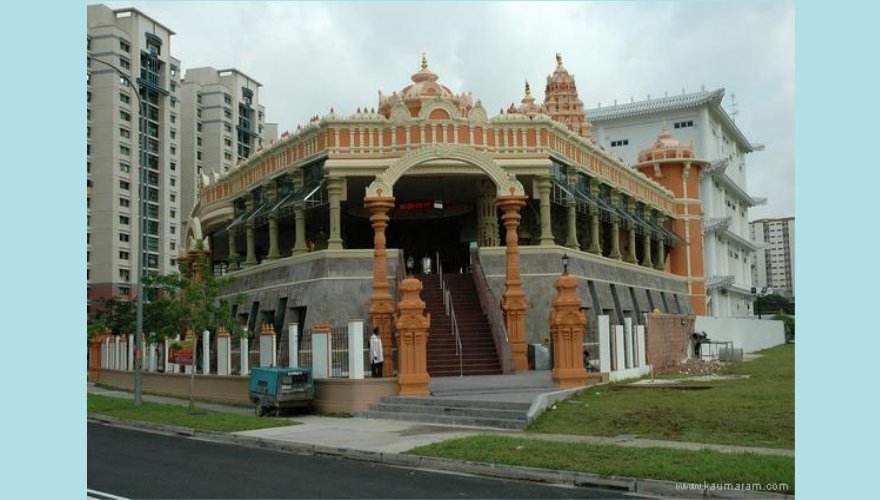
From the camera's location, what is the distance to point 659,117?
2511 inches

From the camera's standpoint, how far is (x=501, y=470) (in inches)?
500

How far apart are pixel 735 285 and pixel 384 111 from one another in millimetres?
37084

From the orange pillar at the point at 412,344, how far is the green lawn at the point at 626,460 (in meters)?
5.72

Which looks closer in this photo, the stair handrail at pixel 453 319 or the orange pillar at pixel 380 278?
the stair handrail at pixel 453 319

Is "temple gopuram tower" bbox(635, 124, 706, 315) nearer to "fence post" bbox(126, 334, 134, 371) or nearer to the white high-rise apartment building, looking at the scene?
the white high-rise apartment building

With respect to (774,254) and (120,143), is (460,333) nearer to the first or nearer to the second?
(120,143)

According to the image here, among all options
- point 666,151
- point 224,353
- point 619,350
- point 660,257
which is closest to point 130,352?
point 224,353

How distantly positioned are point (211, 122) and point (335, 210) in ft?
250

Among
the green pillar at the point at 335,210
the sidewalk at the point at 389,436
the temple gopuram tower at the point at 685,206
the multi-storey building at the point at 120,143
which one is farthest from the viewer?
the multi-storey building at the point at 120,143

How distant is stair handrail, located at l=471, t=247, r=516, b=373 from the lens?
25.5 metres

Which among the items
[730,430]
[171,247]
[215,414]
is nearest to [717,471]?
[730,430]

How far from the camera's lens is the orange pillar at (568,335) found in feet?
70.7

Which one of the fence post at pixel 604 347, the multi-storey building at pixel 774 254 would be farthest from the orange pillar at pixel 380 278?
the multi-storey building at pixel 774 254

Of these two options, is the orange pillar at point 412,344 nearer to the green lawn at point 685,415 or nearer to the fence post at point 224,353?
the green lawn at point 685,415
